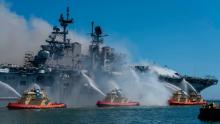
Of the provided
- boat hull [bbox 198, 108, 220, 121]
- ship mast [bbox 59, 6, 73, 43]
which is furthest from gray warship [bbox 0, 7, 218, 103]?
Answer: boat hull [bbox 198, 108, 220, 121]

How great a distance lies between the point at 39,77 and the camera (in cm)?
12000

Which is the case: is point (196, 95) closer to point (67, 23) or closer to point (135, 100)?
point (135, 100)

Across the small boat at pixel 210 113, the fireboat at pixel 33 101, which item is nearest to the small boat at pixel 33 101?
the fireboat at pixel 33 101

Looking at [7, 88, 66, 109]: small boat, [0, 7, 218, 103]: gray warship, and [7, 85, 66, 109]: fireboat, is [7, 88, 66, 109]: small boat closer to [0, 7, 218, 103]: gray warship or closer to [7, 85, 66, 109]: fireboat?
[7, 85, 66, 109]: fireboat

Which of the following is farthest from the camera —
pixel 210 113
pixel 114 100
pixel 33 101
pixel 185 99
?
pixel 185 99

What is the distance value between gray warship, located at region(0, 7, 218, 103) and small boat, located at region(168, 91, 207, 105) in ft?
30.8

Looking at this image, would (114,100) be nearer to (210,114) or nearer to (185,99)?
(185,99)

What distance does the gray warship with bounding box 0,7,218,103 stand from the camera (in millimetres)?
118062

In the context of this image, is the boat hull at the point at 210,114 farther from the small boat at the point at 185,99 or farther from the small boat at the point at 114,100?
the small boat at the point at 185,99

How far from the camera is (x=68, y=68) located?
12800 cm

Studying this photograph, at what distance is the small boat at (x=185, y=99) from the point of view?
121 metres

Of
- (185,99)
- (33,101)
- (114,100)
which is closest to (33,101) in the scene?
(33,101)

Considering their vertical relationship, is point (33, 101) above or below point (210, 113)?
above

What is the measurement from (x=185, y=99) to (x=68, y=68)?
3146cm
